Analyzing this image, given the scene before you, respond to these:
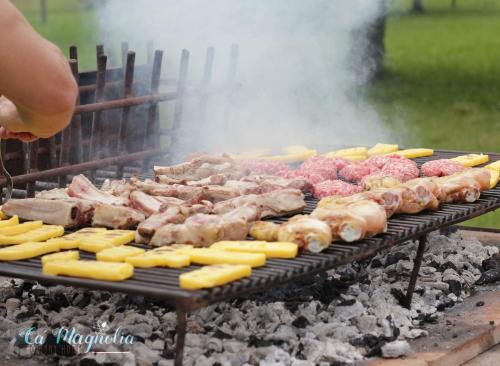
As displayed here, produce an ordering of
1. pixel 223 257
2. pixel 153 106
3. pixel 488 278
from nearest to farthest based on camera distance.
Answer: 1. pixel 223 257
2. pixel 488 278
3. pixel 153 106

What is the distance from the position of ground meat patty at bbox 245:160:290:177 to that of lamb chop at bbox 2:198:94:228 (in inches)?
65.7

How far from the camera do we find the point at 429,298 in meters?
5.95

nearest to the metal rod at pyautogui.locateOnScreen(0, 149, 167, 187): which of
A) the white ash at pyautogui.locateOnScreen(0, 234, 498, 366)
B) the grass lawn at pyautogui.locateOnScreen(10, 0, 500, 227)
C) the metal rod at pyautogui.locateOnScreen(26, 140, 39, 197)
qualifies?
the metal rod at pyautogui.locateOnScreen(26, 140, 39, 197)

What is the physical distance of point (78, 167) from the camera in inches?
277

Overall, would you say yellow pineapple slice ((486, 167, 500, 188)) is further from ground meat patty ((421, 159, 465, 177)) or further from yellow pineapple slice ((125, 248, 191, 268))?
yellow pineapple slice ((125, 248, 191, 268))

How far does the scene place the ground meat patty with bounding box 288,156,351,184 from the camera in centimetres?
648

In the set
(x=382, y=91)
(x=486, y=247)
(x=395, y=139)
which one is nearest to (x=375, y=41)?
(x=382, y=91)

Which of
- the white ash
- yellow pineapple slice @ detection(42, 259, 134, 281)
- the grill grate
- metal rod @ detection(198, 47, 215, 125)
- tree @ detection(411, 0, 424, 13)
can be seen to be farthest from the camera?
tree @ detection(411, 0, 424, 13)

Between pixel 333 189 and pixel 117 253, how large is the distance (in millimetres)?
1920

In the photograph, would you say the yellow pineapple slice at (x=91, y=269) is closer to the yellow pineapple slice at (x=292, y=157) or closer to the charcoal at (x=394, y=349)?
the charcoal at (x=394, y=349)

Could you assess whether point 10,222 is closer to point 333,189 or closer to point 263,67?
point 333,189

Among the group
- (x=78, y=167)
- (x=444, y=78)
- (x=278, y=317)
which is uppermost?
(x=78, y=167)

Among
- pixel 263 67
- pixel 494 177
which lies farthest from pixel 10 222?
pixel 263 67

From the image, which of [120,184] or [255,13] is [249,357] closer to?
[120,184]
